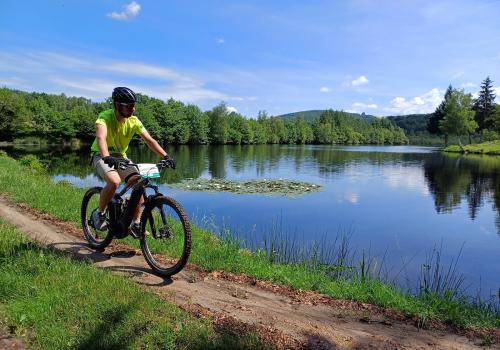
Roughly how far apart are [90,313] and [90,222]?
3.18 metres

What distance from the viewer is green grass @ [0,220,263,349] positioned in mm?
3898

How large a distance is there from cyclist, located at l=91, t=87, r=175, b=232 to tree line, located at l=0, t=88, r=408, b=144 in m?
93.3

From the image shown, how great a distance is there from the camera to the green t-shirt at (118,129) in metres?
6.34

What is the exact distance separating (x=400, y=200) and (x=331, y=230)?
1045 cm

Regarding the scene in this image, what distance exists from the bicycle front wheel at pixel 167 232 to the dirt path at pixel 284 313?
8.6 inches

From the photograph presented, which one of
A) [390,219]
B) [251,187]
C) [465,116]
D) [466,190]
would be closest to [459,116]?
[465,116]

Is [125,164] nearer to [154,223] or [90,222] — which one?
[154,223]

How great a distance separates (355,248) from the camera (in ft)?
43.2

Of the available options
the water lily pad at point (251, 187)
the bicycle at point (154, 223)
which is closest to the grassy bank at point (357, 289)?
the bicycle at point (154, 223)

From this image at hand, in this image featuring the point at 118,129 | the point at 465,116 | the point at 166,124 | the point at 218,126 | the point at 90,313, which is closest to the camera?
the point at 90,313

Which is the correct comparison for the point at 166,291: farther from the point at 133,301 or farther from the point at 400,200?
the point at 400,200

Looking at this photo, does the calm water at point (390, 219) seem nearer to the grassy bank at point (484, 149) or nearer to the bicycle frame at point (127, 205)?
the bicycle frame at point (127, 205)

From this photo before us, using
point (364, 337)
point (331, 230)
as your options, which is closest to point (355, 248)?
point (331, 230)

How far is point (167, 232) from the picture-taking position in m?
6.23
